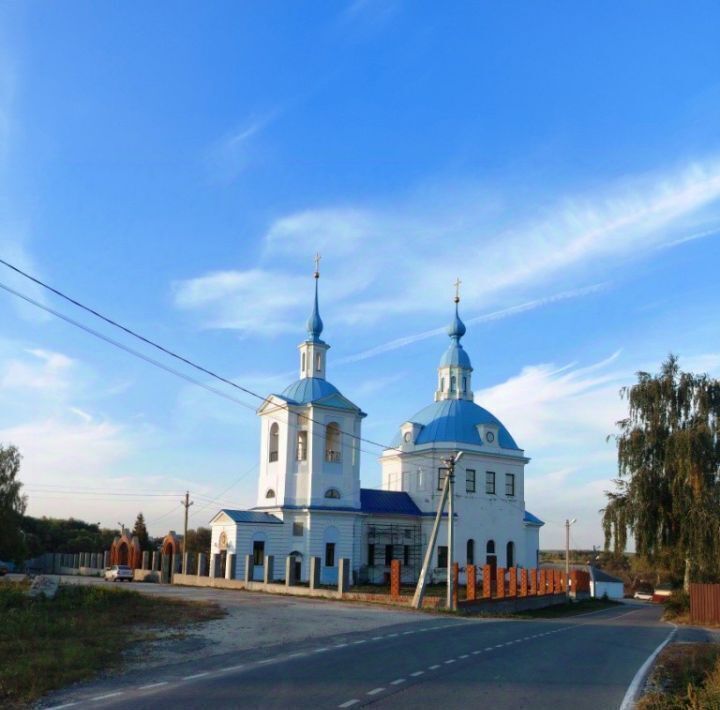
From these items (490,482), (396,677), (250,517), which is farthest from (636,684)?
(490,482)

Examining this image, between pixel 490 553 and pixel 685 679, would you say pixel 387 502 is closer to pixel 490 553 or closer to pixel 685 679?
pixel 490 553

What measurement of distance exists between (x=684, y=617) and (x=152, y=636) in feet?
67.3

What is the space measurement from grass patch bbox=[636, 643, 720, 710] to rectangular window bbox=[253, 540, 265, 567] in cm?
2774

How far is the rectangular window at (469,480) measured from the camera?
5397 cm

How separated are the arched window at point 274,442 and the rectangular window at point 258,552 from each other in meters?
5.26

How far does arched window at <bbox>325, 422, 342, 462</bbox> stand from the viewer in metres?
47.7

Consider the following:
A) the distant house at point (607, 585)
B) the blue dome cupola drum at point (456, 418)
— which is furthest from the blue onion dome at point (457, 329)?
the distant house at point (607, 585)

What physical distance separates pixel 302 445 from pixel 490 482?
14.3 meters

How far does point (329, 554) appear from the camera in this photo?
45938mm

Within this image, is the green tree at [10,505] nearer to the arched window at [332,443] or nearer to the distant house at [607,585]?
the arched window at [332,443]

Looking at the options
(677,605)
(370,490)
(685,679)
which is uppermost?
(370,490)

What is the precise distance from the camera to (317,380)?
159ft

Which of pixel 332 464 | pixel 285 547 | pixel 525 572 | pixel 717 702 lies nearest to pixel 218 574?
pixel 285 547

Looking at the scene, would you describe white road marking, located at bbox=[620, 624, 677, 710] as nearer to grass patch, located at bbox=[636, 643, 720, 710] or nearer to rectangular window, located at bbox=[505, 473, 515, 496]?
grass patch, located at bbox=[636, 643, 720, 710]
